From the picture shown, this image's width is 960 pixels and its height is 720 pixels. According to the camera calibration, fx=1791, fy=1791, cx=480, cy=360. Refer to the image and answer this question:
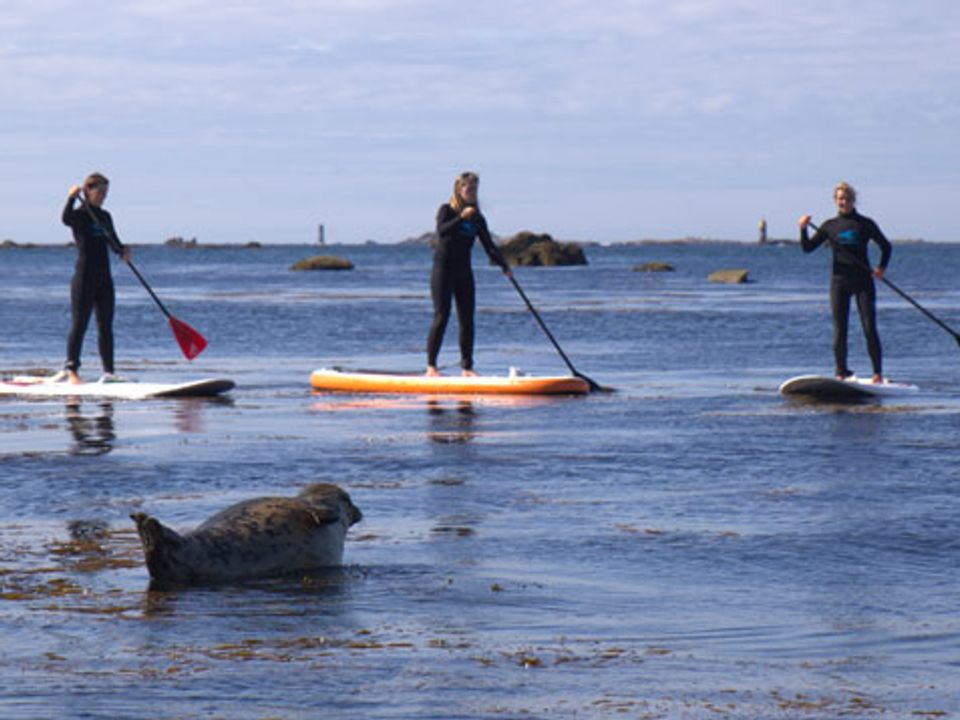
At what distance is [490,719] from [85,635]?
1.86m

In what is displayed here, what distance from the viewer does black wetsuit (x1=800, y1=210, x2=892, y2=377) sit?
1702 cm

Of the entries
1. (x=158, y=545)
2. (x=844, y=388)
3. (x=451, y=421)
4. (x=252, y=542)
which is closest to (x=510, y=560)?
(x=252, y=542)

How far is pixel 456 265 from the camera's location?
58.1 feet

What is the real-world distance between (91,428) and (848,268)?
24.0 ft

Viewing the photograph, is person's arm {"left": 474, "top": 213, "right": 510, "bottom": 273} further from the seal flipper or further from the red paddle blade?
the seal flipper

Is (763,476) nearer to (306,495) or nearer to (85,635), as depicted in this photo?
(306,495)

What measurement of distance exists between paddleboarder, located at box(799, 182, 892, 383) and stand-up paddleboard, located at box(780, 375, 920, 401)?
178 millimetres

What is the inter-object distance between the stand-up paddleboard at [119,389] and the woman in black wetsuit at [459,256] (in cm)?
219

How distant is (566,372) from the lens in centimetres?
2162

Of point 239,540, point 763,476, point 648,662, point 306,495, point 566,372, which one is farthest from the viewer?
point 566,372

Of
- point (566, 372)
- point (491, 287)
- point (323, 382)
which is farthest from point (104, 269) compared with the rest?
point (491, 287)

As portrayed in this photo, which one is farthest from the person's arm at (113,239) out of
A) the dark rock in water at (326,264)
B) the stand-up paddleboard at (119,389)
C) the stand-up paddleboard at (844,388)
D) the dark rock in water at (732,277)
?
the dark rock in water at (326,264)

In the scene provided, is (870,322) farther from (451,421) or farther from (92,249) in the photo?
(92,249)

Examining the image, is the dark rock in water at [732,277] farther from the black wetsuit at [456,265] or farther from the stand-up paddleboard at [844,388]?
the stand-up paddleboard at [844,388]
